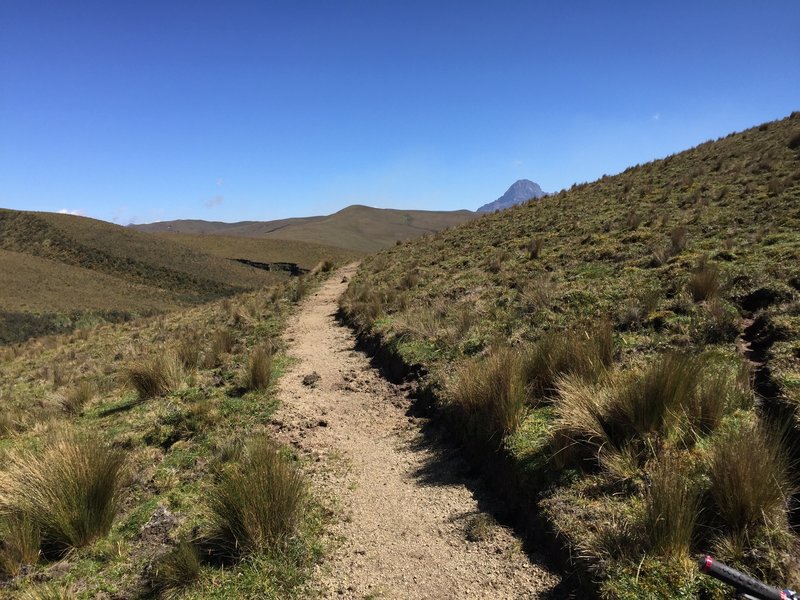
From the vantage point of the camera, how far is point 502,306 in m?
9.05

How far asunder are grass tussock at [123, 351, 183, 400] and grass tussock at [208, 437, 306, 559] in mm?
5221

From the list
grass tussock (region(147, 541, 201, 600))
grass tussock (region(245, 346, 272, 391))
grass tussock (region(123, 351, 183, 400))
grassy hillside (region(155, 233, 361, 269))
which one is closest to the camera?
grass tussock (region(147, 541, 201, 600))

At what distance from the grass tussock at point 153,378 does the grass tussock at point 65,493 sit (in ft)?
12.6

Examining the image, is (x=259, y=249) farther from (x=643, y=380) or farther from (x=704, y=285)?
(x=643, y=380)

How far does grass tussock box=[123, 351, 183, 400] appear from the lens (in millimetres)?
8305

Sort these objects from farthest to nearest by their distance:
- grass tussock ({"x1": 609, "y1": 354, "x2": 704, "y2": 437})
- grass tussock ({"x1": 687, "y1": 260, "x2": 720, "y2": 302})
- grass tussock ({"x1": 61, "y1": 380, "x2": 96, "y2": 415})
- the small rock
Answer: grass tussock ({"x1": 61, "y1": 380, "x2": 96, "y2": 415})
the small rock
grass tussock ({"x1": 687, "y1": 260, "x2": 720, "y2": 302})
grass tussock ({"x1": 609, "y1": 354, "x2": 704, "y2": 437})

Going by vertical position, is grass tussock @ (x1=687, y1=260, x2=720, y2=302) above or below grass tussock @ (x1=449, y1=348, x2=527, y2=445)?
above

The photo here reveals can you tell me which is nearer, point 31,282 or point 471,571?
point 471,571

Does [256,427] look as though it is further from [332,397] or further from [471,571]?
[471,571]

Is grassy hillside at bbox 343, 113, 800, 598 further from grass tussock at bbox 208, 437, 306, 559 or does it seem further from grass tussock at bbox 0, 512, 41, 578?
grass tussock at bbox 0, 512, 41, 578

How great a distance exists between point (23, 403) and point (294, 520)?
976cm

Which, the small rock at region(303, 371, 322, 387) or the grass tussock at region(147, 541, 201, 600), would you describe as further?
the small rock at region(303, 371, 322, 387)

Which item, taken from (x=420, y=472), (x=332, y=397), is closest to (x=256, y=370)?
(x=332, y=397)

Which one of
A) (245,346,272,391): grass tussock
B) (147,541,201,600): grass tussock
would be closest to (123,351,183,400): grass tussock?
(245,346,272,391): grass tussock
